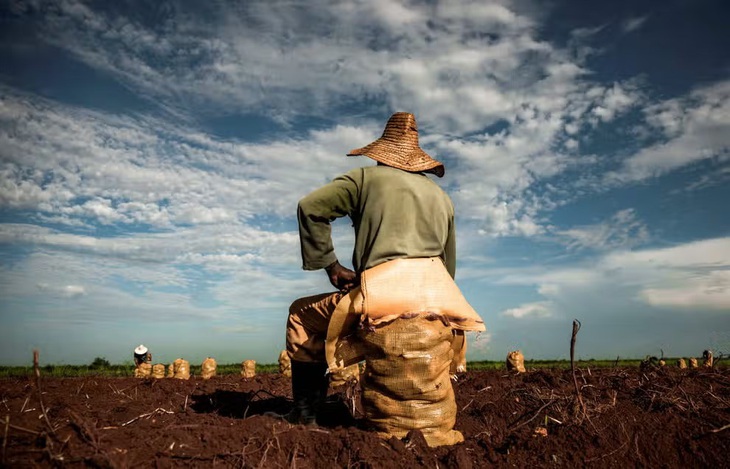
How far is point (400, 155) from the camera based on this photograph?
12.6 feet

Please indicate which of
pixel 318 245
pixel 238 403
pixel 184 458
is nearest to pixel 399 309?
pixel 318 245

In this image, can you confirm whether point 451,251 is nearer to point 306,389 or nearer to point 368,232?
point 368,232

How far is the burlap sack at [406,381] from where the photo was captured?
129 inches

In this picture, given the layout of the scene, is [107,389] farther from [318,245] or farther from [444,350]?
[444,350]

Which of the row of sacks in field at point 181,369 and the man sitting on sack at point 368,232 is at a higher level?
the man sitting on sack at point 368,232

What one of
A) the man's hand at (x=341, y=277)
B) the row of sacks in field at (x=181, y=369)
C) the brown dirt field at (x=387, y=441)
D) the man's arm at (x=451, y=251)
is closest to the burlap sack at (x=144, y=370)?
the row of sacks in field at (x=181, y=369)

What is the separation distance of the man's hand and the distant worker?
907cm

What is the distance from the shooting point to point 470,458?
3.05 metres

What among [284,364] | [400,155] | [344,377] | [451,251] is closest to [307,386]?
[451,251]

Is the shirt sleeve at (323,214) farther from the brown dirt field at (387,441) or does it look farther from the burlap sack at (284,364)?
the burlap sack at (284,364)

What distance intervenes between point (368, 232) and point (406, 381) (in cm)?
102

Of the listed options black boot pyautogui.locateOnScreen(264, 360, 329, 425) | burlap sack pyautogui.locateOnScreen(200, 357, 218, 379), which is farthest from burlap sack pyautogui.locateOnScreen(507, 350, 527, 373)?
black boot pyautogui.locateOnScreen(264, 360, 329, 425)

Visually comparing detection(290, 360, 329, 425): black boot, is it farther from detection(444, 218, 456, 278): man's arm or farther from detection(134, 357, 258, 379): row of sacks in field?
detection(134, 357, 258, 379): row of sacks in field

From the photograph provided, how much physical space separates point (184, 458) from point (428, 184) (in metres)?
2.31
